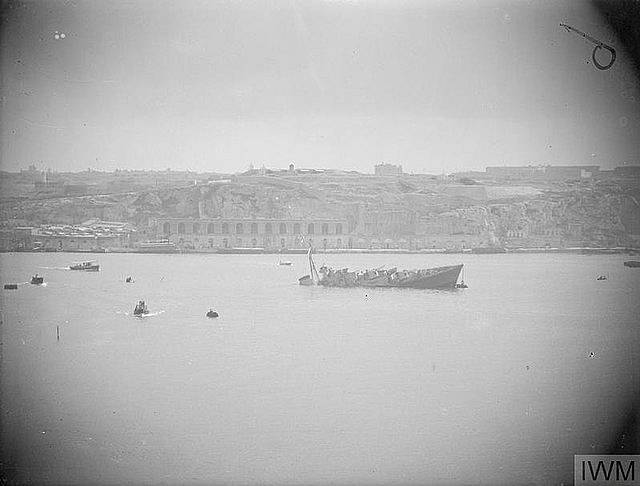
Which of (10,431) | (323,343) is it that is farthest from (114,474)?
(323,343)

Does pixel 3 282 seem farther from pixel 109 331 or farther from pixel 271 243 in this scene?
pixel 271 243

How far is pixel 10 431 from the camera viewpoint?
4.25 metres

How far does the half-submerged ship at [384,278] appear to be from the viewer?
5.85 metres

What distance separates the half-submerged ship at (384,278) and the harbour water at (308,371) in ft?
0.27

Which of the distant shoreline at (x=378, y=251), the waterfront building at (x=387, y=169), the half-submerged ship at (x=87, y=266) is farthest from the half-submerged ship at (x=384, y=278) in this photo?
the half-submerged ship at (x=87, y=266)

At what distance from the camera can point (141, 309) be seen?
515 cm

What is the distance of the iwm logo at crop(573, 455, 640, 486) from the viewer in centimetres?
403

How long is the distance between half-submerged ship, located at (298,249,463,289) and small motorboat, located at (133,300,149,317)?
126 centimetres

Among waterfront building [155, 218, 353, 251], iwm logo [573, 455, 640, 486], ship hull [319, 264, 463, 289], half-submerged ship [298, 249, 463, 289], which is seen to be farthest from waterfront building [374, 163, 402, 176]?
iwm logo [573, 455, 640, 486]

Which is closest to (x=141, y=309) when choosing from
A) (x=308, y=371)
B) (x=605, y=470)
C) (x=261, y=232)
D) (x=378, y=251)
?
(x=261, y=232)

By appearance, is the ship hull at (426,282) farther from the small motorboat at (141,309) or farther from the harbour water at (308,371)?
the small motorboat at (141,309)

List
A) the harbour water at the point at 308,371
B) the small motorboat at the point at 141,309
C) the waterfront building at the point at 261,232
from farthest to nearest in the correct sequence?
1. the waterfront building at the point at 261,232
2. the small motorboat at the point at 141,309
3. the harbour water at the point at 308,371

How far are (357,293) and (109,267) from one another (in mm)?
1855

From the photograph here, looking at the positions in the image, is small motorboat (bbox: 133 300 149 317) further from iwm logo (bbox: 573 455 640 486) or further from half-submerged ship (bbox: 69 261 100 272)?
iwm logo (bbox: 573 455 640 486)
